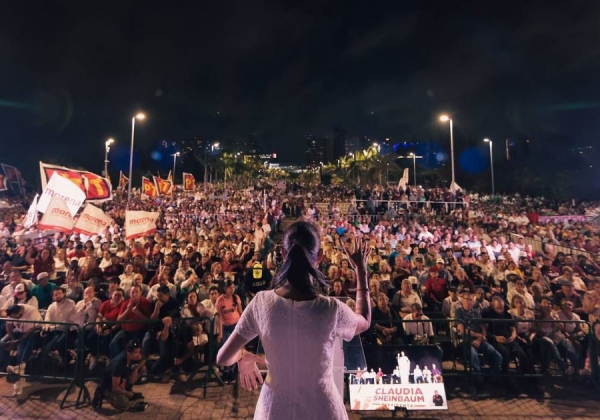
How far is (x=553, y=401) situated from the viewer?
5648 millimetres

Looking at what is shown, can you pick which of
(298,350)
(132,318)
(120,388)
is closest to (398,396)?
(120,388)

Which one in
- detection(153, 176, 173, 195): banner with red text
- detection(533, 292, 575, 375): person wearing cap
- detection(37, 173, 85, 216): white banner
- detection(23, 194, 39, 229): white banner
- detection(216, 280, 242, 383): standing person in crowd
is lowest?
detection(533, 292, 575, 375): person wearing cap

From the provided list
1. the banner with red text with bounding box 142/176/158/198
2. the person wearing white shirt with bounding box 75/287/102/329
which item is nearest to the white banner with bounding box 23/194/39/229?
the person wearing white shirt with bounding box 75/287/102/329

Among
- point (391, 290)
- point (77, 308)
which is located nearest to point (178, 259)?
point (77, 308)

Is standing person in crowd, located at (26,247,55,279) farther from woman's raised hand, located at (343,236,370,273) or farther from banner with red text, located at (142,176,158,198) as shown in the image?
banner with red text, located at (142,176,158,198)

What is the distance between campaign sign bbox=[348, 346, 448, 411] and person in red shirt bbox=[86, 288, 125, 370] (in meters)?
4.15

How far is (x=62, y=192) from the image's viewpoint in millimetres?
10406

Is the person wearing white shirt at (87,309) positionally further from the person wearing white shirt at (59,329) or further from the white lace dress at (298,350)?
the white lace dress at (298,350)

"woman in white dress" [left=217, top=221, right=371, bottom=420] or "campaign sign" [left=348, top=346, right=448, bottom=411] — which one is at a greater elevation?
"woman in white dress" [left=217, top=221, right=371, bottom=420]

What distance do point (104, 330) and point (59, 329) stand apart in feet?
2.39

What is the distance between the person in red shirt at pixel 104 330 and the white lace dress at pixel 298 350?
17.9ft

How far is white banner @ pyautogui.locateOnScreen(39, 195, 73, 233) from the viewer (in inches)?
388

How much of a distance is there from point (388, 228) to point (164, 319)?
1213 cm

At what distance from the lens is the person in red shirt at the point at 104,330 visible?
644cm
